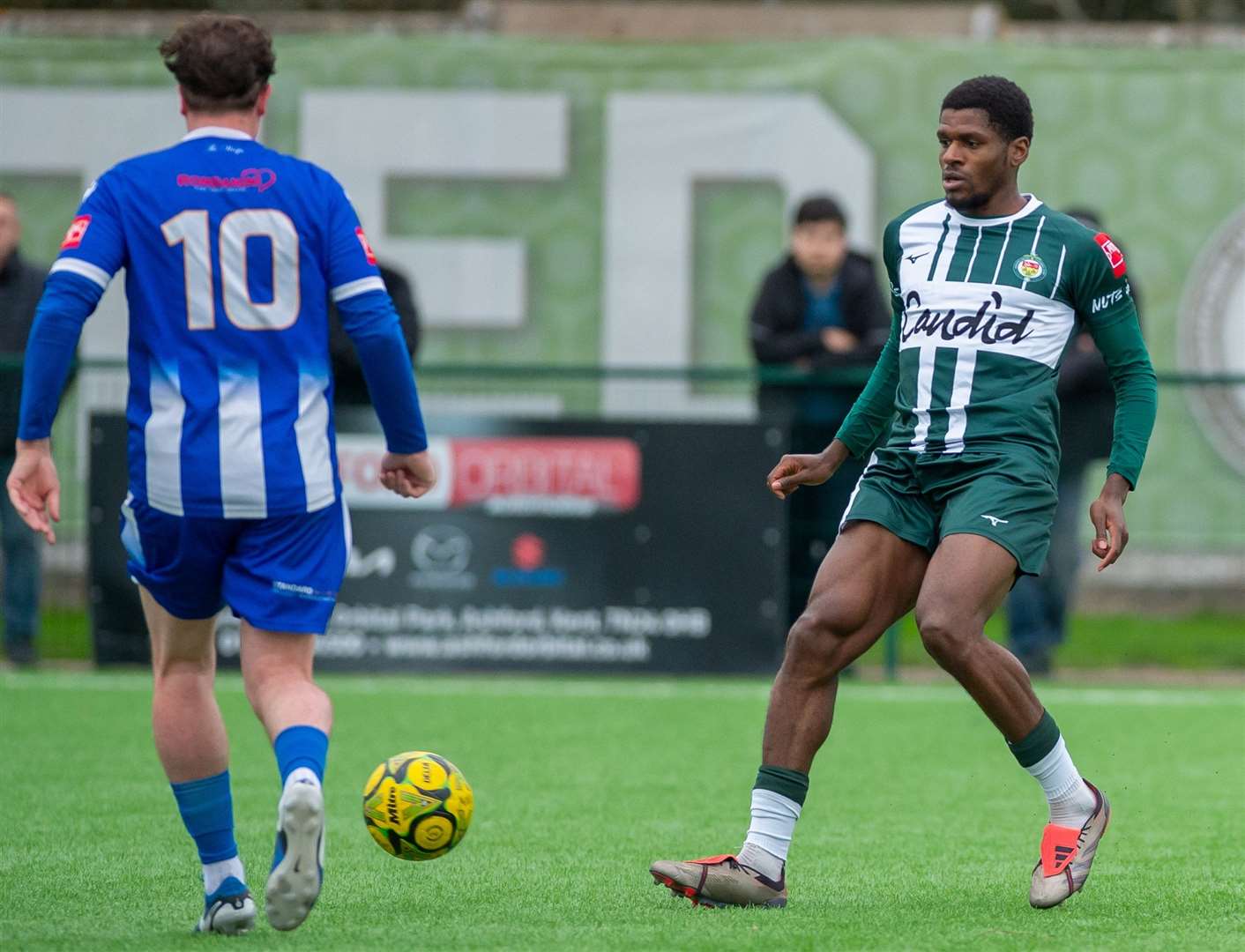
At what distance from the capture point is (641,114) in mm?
13523

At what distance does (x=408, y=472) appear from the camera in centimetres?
455

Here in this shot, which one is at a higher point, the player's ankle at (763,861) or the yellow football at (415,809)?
the yellow football at (415,809)

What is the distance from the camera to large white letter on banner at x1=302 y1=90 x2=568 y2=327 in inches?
531

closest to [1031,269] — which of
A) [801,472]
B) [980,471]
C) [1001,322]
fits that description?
[1001,322]

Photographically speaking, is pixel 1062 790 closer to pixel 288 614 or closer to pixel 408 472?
pixel 408 472

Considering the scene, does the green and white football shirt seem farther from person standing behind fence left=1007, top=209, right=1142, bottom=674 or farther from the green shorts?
person standing behind fence left=1007, top=209, right=1142, bottom=674

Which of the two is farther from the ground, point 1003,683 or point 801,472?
point 801,472

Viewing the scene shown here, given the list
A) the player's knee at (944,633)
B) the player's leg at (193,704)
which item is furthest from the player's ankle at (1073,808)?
the player's leg at (193,704)

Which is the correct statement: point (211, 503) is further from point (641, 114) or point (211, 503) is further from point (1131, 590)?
point (641, 114)

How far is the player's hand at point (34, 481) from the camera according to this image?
14.0 feet

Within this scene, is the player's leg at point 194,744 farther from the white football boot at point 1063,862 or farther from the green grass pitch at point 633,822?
the white football boot at point 1063,862

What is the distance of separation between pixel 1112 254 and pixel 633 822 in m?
2.39

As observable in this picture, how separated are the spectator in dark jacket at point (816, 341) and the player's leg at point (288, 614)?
21.0 ft

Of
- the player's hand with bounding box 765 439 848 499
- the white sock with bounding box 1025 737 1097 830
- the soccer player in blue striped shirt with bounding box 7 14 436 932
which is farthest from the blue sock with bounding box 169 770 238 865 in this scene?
the white sock with bounding box 1025 737 1097 830
